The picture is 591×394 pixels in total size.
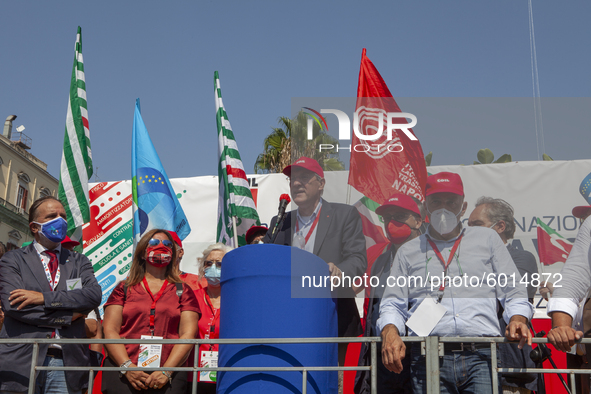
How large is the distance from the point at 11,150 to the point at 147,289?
38.9m

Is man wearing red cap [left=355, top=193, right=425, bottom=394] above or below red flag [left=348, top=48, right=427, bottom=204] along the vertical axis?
below

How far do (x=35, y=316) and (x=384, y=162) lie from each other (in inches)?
126

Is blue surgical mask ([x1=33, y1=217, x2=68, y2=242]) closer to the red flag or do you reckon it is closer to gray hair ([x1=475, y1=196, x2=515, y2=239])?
the red flag

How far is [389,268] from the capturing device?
4.20 m

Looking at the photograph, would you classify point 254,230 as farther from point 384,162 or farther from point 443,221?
point 443,221

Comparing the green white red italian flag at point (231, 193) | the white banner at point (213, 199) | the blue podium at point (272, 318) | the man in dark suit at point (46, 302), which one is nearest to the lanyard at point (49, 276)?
the man in dark suit at point (46, 302)

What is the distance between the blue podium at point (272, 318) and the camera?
3.12 meters

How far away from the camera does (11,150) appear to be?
38719 mm

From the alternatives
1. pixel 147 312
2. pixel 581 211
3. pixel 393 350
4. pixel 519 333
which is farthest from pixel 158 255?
pixel 581 211

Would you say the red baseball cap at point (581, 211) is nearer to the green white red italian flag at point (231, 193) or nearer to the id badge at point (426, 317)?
the id badge at point (426, 317)

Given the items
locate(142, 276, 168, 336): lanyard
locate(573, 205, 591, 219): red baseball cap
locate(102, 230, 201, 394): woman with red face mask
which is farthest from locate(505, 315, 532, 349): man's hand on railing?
locate(573, 205, 591, 219): red baseball cap

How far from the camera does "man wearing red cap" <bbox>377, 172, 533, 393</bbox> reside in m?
3.09

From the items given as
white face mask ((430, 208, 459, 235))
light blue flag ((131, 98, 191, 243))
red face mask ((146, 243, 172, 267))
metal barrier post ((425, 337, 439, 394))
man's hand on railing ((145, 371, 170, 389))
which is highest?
light blue flag ((131, 98, 191, 243))

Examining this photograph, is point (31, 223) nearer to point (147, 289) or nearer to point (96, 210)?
point (147, 289)
